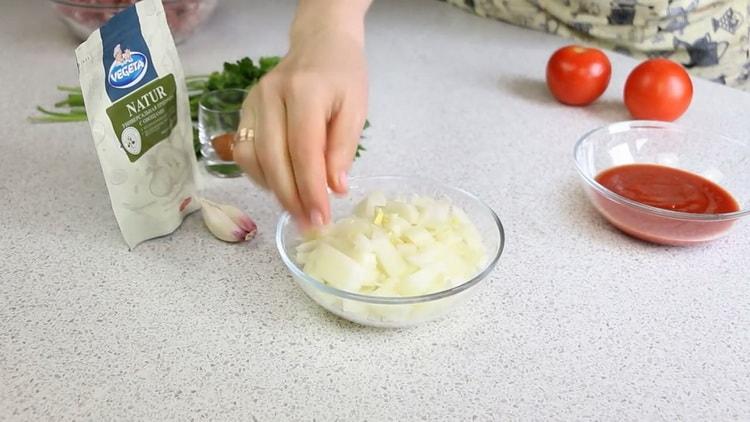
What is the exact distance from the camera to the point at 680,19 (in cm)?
155

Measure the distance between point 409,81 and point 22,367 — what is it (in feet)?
3.01

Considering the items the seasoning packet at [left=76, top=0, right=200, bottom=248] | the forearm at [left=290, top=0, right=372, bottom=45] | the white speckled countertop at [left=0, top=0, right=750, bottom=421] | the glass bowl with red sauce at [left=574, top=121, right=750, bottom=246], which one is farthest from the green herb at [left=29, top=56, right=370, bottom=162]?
the glass bowl with red sauce at [left=574, top=121, right=750, bottom=246]

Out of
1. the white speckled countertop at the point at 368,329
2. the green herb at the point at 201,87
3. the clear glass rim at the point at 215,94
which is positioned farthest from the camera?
the green herb at the point at 201,87

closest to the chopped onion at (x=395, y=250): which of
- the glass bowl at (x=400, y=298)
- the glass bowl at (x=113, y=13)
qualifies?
the glass bowl at (x=400, y=298)

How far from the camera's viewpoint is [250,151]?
0.86 meters

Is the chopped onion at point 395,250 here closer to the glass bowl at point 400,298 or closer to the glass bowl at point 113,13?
the glass bowl at point 400,298

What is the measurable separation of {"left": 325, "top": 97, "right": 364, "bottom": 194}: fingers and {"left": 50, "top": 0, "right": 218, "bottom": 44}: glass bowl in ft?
2.53

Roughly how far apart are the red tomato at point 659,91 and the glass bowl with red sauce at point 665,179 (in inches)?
4.1

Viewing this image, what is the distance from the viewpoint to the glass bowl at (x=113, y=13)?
57.2 inches

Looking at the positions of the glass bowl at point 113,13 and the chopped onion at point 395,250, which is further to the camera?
the glass bowl at point 113,13

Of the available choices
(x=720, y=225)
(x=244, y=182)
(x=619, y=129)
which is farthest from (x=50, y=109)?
(x=720, y=225)

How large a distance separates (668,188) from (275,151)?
586 millimetres

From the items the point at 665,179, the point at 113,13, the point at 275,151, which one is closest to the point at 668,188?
the point at 665,179

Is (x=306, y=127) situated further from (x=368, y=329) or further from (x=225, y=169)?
(x=225, y=169)
